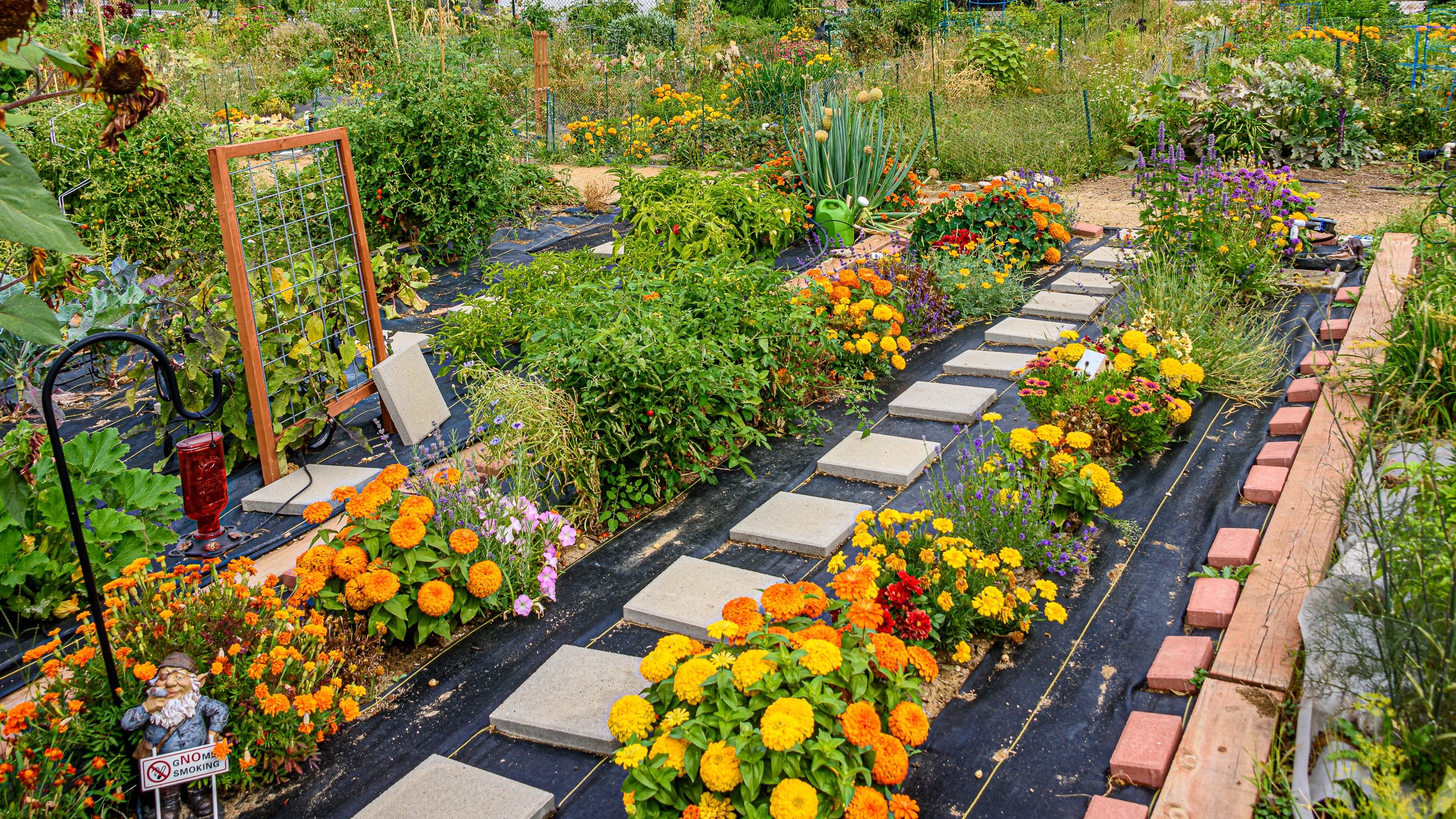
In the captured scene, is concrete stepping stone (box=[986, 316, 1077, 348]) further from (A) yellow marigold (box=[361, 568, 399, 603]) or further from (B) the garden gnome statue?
(B) the garden gnome statue

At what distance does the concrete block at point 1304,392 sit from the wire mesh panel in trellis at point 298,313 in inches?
151

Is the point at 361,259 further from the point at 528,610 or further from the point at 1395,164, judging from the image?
the point at 1395,164

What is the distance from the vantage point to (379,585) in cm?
265

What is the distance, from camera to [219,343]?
12.1ft

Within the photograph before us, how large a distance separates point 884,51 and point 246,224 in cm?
1062

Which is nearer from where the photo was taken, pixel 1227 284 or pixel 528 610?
pixel 528 610

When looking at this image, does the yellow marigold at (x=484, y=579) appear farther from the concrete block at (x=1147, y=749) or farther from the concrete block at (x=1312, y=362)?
the concrete block at (x=1312, y=362)

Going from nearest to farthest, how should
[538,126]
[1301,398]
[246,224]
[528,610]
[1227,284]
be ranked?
1. [528,610]
2. [1301,398]
3. [1227,284]
4. [246,224]
5. [538,126]

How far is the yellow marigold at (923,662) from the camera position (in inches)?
86.0

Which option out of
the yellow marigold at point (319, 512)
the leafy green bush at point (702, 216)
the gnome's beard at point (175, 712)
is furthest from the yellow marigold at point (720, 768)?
the leafy green bush at point (702, 216)

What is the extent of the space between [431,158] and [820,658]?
5.37m

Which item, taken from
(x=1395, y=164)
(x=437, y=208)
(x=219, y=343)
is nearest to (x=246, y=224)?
(x=437, y=208)

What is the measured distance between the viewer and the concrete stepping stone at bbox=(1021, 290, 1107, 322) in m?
5.24

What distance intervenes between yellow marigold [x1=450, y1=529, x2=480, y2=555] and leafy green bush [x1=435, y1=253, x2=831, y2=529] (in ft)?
2.28
